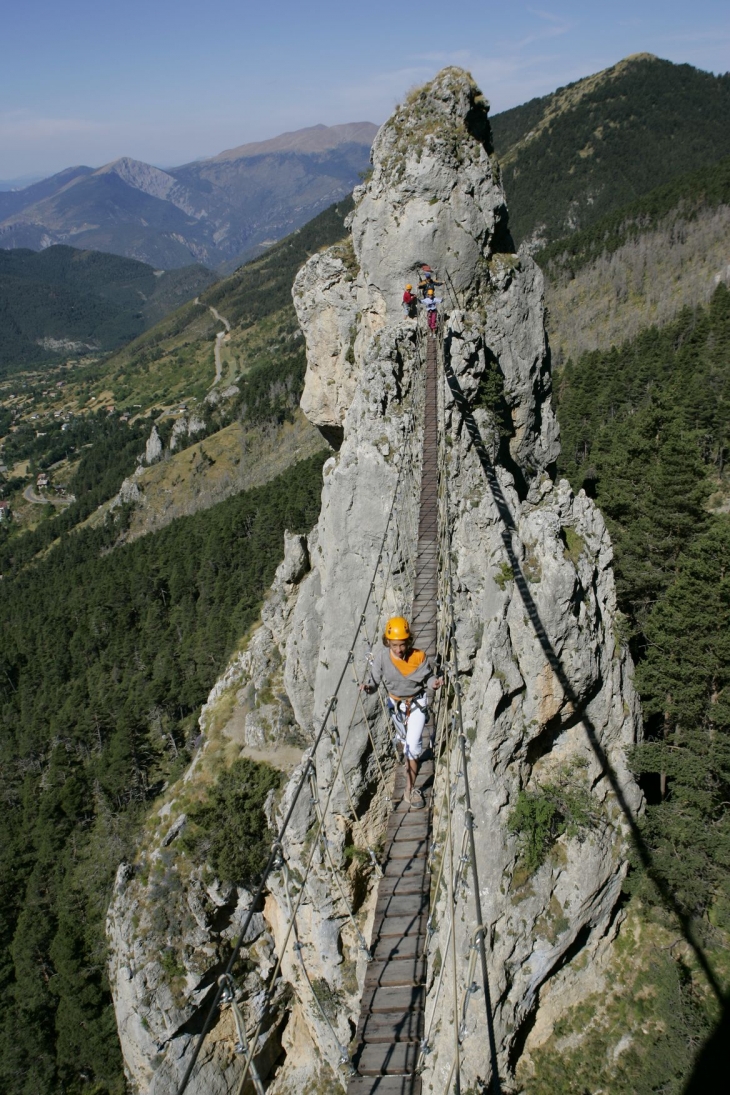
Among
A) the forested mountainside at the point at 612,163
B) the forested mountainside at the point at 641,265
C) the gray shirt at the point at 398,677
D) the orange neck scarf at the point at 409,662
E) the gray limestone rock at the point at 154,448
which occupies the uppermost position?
the forested mountainside at the point at 612,163

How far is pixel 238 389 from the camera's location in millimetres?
167250

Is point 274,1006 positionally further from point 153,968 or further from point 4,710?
point 4,710

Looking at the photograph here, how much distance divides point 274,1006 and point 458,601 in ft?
65.5

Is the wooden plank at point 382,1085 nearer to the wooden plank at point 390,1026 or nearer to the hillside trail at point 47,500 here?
the wooden plank at point 390,1026

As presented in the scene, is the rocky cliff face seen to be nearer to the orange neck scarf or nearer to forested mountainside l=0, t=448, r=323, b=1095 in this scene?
the orange neck scarf

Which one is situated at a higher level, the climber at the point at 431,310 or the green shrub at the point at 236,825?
the climber at the point at 431,310

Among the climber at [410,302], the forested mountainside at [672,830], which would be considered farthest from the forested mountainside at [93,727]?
the climber at [410,302]

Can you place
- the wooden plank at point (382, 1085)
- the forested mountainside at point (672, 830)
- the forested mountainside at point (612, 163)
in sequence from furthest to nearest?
the forested mountainside at point (612, 163), the forested mountainside at point (672, 830), the wooden plank at point (382, 1085)

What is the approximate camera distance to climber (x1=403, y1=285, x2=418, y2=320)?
72.0 feet

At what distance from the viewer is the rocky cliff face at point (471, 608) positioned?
15664 millimetres

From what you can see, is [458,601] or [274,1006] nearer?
[458,601]

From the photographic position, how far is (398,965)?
25.4 feet

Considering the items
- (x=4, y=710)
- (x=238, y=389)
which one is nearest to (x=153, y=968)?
(x=4, y=710)

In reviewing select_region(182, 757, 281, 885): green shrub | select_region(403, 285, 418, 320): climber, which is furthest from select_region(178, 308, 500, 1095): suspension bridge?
select_region(182, 757, 281, 885): green shrub
